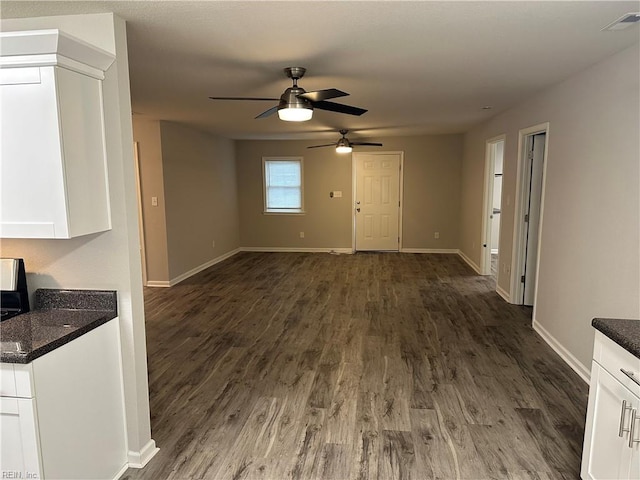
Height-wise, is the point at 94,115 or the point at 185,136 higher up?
the point at 185,136

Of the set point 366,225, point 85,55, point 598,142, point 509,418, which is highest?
point 85,55

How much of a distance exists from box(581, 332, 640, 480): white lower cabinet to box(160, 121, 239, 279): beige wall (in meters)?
5.26

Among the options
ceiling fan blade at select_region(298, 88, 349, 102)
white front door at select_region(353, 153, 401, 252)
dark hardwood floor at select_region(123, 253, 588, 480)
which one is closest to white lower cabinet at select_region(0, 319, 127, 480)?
dark hardwood floor at select_region(123, 253, 588, 480)

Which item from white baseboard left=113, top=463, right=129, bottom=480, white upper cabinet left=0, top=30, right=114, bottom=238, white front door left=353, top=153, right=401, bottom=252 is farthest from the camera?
white front door left=353, top=153, right=401, bottom=252

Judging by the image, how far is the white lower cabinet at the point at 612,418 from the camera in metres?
1.60

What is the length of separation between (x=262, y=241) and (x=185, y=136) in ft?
10.1

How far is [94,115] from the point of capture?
6.30 ft

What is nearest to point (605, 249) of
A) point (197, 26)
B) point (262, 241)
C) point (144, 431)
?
point (197, 26)

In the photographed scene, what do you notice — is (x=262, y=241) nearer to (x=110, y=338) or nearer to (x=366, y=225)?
(x=366, y=225)

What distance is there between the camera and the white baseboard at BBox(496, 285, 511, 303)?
5.04 m

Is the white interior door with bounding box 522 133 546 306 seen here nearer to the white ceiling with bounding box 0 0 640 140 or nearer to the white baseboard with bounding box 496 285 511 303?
the white baseboard with bounding box 496 285 511 303

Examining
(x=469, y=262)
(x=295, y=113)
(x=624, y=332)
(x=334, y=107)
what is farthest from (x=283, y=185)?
(x=624, y=332)

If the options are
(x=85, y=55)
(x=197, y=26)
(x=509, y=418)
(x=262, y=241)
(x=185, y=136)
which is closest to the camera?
(x=85, y=55)

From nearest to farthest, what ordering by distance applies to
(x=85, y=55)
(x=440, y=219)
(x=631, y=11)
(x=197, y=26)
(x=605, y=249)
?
(x=85, y=55), (x=631, y=11), (x=197, y=26), (x=605, y=249), (x=440, y=219)
